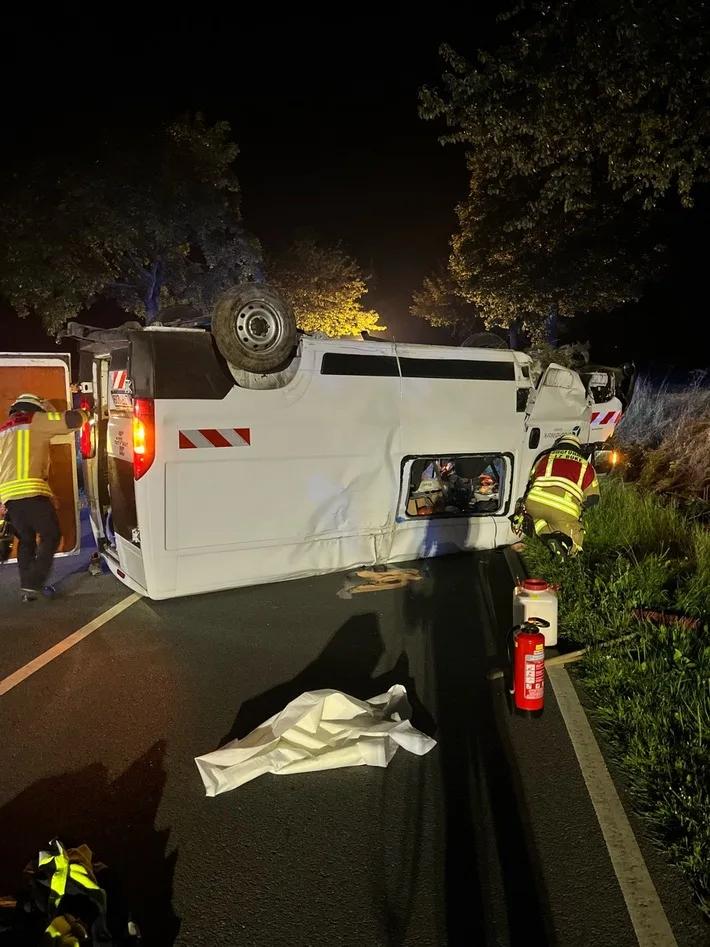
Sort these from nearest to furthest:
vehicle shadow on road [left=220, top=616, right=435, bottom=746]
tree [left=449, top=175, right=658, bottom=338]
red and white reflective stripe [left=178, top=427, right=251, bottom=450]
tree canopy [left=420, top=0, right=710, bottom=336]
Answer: vehicle shadow on road [left=220, top=616, right=435, bottom=746]
red and white reflective stripe [left=178, top=427, right=251, bottom=450]
tree canopy [left=420, top=0, right=710, bottom=336]
tree [left=449, top=175, right=658, bottom=338]

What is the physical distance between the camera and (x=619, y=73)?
310 inches

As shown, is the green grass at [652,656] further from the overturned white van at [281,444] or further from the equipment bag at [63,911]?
the equipment bag at [63,911]

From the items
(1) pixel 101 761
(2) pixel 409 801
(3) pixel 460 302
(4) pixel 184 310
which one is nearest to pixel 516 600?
(2) pixel 409 801

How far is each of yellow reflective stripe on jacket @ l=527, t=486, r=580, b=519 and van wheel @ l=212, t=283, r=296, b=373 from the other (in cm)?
231

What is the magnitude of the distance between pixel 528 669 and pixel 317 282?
109 feet

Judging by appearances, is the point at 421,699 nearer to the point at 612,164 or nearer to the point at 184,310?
the point at 184,310

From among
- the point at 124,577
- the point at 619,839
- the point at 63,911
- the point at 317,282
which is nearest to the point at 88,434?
the point at 124,577

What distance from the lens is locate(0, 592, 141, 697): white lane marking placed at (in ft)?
14.0

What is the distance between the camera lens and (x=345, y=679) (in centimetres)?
421

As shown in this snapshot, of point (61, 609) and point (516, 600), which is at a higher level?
point (516, 600)

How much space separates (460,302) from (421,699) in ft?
112

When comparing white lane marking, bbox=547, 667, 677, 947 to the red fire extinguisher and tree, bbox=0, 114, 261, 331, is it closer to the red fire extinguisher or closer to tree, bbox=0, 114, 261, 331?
the red fire extinguisher

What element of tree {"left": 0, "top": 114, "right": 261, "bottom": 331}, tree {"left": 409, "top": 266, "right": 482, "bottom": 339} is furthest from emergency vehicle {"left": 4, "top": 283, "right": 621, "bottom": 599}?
tree {"left": 409, "top": 266, "right": 482, "bottom": 339}

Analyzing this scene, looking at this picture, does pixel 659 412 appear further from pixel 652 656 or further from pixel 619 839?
pixel 619 839
